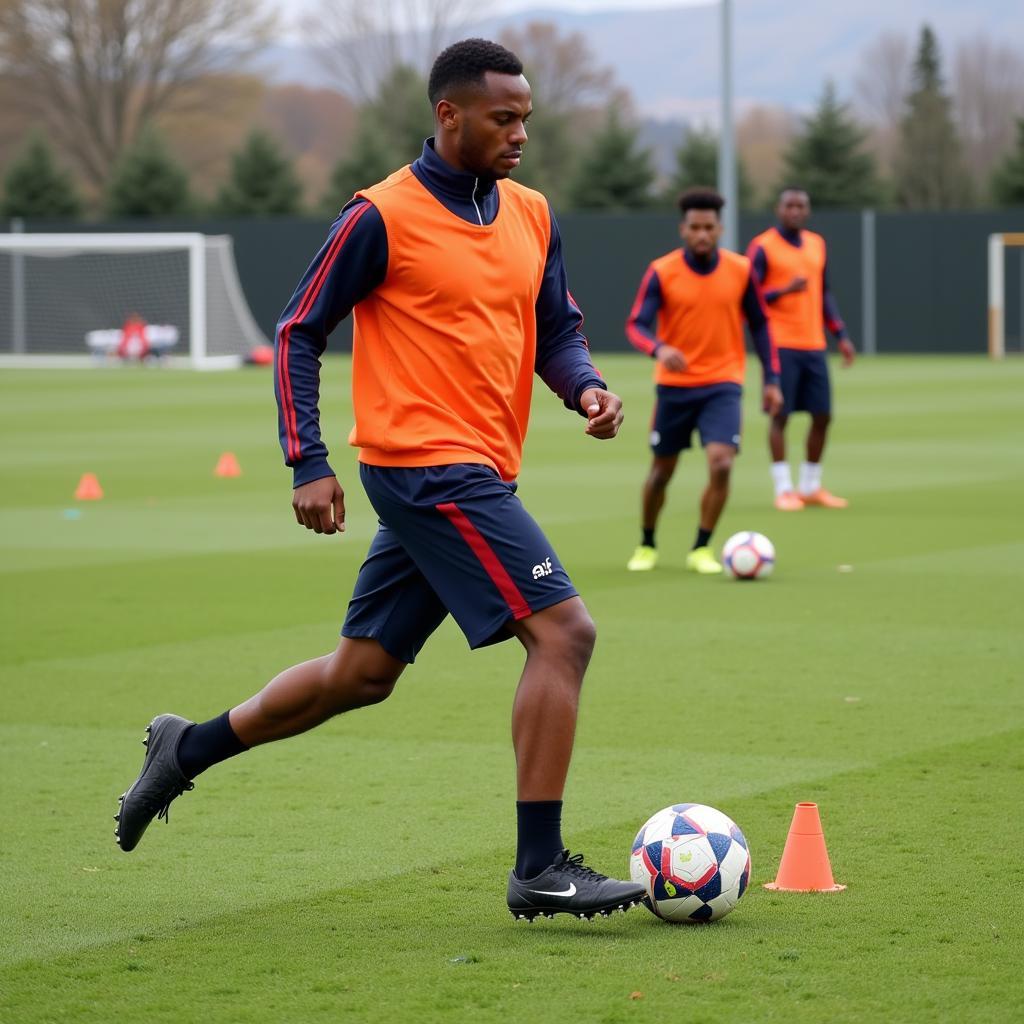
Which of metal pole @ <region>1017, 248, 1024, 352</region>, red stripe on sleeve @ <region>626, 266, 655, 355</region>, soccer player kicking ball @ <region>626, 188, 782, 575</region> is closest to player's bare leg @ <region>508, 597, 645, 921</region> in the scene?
red stripe on sleeve @ <region>626, 266, 655, 355</region>

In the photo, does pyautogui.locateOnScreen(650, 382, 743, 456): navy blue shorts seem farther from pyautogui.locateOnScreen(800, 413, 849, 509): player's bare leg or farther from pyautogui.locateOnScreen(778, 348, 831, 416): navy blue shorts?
pyautogui.locateOnScreen(778, 348, 831, 416): navy blue shorts

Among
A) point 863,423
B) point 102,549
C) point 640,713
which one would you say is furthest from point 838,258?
point 640,713

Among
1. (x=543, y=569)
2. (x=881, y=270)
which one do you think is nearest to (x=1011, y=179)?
(x=881, y=270)

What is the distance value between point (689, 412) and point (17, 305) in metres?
39.3

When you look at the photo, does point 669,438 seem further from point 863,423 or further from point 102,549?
point 863,423

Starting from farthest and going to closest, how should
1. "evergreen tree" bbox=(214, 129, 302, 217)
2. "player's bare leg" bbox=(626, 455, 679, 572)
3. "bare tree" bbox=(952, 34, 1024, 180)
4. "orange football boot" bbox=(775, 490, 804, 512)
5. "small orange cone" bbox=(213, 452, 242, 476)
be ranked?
Result: "bare tree" bbox=(952, 34, 1024, 180) < "evergreen tree" bbox=(214, 129, 302, 217) < "small orange cone" bbox=(213, 452, 242, 476) < "orange football boot" bbox=(775, 490, 804, 512) < "player's bare leg" bbox=(626, 455, 679, 572)

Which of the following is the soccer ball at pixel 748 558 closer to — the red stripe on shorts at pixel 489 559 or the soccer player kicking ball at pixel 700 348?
the soccer player kicking ball at pixel 700 348

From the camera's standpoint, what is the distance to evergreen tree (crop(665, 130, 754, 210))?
5828cm

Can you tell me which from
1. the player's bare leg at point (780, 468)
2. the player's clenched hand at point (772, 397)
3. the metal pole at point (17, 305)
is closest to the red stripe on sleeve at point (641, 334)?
the player's clenched hand at point (772, 397)

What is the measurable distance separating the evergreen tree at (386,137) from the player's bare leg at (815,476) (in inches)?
1477

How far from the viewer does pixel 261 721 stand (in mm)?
5719

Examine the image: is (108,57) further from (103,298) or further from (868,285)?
(868,285)

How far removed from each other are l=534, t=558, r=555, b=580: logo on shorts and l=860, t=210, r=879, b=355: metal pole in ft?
148

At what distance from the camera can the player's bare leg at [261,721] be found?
221 inches
